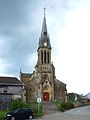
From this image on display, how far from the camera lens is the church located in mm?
57938

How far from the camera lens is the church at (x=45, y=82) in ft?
190

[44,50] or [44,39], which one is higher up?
[44,39]

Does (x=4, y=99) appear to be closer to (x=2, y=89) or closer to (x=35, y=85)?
(x=2, y=89)

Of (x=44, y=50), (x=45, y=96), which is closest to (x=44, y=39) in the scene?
(x=44, y=50)

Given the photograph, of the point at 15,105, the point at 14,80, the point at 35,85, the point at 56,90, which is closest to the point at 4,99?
the point at 15,105

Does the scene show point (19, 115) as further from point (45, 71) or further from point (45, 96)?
point (45, 71)

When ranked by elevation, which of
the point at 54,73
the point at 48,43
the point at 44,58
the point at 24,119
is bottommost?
the point at 24,119

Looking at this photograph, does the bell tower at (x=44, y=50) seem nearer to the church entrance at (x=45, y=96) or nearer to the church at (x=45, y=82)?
the church at (x=45, y=82)

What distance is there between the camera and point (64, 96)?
6100cm

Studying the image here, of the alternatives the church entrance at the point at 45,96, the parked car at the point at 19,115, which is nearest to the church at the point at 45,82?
the church entrance at the point at 45,96

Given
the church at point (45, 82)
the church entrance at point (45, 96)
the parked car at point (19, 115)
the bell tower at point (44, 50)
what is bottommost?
the parked car at point (19, 115)

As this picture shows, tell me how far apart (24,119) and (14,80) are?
25459mm

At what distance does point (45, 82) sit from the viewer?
58.3 metres

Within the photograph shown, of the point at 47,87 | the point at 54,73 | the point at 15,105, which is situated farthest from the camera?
the point at 54,73
